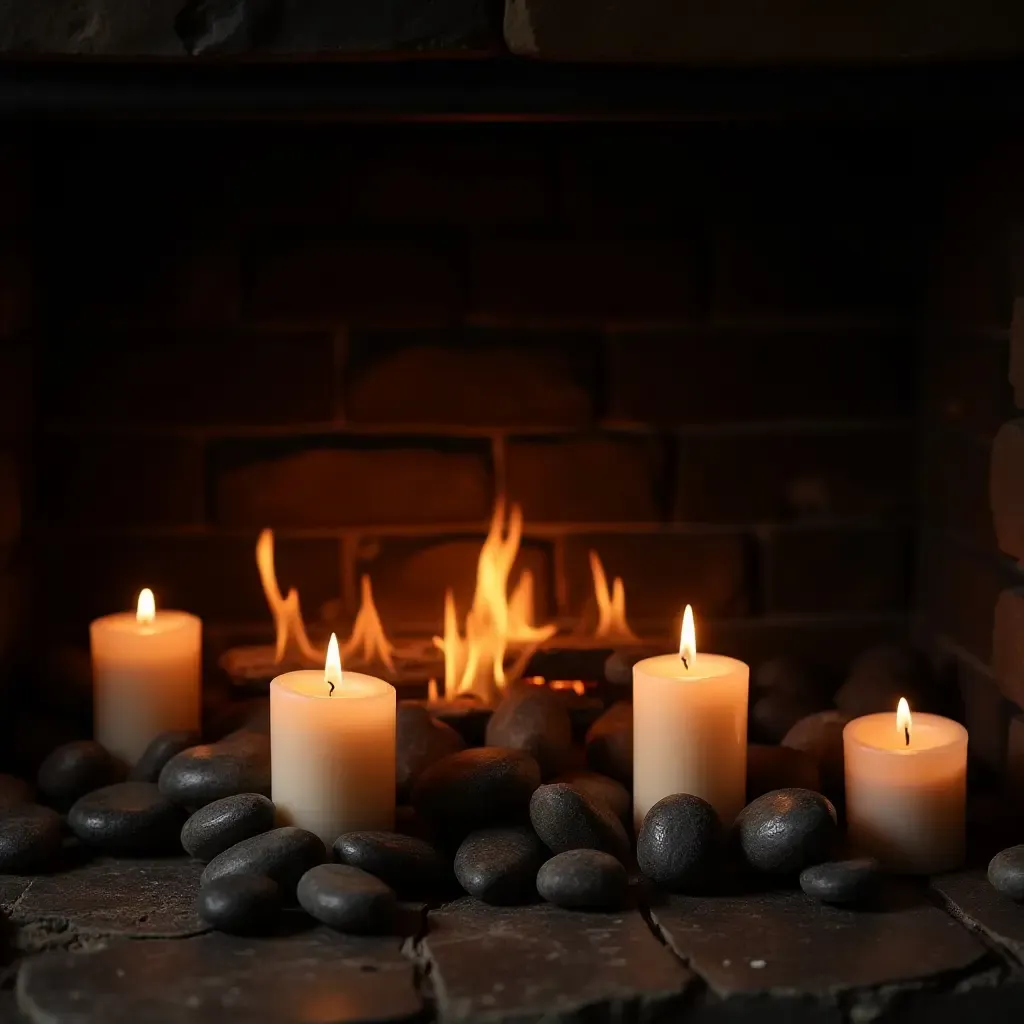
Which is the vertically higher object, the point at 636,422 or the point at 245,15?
the point at 245,15

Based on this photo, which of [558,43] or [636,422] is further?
[636,422]

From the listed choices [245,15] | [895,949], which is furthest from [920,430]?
[245,15]

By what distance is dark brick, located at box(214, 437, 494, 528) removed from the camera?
74.5 inches

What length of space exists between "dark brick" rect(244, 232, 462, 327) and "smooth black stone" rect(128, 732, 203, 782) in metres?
0.51

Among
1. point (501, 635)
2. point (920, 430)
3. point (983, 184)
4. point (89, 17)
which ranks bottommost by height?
point (501, 635)

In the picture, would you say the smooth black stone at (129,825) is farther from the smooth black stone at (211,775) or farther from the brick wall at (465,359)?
the brick wall at (465,359)

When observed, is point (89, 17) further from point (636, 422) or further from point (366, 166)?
point (636, 422)

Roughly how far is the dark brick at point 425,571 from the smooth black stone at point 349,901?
2.08 feet

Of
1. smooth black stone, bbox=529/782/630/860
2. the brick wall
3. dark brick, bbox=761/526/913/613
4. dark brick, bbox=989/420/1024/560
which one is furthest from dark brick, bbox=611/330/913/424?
smooth black stone, bbox=529/782/630/860

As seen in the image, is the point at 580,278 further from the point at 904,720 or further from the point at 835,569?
the point at 904,720

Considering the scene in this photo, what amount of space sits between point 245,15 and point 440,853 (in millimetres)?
747

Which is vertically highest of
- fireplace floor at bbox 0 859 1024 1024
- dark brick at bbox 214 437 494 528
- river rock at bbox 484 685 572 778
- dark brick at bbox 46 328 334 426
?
dark brick at bbox 46 328 334 426

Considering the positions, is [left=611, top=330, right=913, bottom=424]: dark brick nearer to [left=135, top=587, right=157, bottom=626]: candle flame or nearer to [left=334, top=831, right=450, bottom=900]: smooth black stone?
[left=135, top=587, right=157, bottom=626]: candle flame

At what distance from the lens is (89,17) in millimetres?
1384
